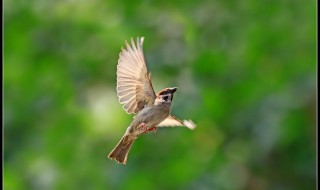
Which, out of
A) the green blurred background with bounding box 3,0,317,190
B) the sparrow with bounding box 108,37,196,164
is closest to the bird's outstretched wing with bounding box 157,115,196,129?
the sparrow with bounding box 108,37,196,164

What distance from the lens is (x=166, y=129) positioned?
591 centimetres

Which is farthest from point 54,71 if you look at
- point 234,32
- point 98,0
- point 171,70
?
point 171,70

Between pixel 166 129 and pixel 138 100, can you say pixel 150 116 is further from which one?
pixel 166 129

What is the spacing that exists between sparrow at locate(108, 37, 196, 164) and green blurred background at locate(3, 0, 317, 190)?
3.80 m

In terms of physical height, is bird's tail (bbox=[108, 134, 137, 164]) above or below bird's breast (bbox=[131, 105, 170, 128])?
below

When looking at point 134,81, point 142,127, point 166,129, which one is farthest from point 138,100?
point 166,129

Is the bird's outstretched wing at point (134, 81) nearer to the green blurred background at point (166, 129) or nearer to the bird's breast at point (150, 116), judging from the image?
the bird's breast at point (150, 116)

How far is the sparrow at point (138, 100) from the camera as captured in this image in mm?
1466

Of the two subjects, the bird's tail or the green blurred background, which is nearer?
the bird's tail

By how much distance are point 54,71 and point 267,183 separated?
172cm

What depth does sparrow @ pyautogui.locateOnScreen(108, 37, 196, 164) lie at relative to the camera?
1.47 metres

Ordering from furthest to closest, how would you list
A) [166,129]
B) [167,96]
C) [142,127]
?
[166,129] → [167,96] → [142,127]

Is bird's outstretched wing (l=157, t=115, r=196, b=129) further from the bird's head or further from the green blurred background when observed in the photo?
the green blurred background

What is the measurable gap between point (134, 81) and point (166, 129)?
4.32 metres
